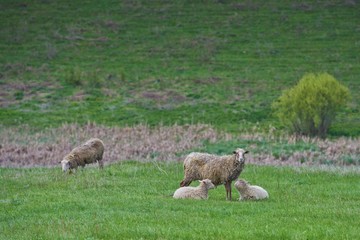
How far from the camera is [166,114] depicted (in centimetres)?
5019

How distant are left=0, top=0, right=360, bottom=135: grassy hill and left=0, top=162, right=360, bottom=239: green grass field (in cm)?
2282

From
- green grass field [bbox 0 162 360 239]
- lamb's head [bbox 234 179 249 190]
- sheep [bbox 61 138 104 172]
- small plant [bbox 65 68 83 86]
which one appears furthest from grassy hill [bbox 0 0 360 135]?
lamb's head [bbox 234 179 249 190]

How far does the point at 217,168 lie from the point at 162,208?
2999mm

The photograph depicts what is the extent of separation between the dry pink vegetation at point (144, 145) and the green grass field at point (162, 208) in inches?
249

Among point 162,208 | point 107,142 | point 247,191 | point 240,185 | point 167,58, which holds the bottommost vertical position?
point 167,58

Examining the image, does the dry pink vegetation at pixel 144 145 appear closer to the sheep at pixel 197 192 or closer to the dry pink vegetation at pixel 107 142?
the dry pink vegetation at pixel 107 142

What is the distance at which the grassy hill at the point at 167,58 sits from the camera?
50.8 m

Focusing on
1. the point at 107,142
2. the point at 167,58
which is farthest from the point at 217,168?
the point at 167,58

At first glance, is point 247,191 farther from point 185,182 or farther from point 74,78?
point 74,78

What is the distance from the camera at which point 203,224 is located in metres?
14.6

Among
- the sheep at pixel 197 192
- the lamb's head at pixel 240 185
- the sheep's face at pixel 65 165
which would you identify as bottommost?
the sheep's face at pixel 65 165

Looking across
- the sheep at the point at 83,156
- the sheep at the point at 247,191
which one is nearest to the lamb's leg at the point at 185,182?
the sheep at the point at 247,191

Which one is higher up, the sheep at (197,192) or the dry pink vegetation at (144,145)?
the sheep at (197,192)

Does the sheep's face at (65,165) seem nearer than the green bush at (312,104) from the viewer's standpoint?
Yes
